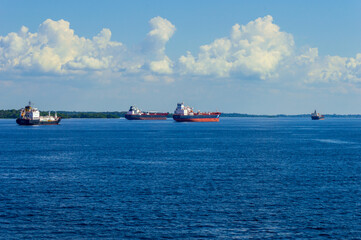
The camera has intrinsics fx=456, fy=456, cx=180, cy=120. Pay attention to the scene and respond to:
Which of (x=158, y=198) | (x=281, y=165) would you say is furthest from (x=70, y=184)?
(x=281, y=165)

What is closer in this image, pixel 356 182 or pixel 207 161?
pixel 356 182

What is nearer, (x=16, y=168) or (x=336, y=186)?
(x=336, y=186)

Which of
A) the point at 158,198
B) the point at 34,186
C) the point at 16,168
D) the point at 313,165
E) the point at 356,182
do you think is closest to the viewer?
the point at 158,198

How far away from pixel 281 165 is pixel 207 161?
1354cm

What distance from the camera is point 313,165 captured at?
78.3 metres

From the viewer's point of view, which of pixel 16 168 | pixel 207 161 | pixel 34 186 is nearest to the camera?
pixel 34 186

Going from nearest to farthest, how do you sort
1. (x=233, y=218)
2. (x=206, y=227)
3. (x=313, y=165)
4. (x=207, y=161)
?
(x=206, y=227) → (x=233, y=218) → (x=313, y=165) → (x=207, y=161)

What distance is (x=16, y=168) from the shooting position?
7206 centimetres

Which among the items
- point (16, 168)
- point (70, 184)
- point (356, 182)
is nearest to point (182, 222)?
point (70, 184)

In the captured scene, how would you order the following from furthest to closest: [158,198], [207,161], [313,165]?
[207,161] < [313,165] < [158,198]

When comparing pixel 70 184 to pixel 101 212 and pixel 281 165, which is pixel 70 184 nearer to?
pixel 101 212

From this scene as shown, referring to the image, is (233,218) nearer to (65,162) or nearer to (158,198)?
(158,198)

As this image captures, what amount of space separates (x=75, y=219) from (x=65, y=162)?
42.8 metres

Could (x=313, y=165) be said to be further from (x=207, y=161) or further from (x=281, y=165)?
(x=207, y=161)
